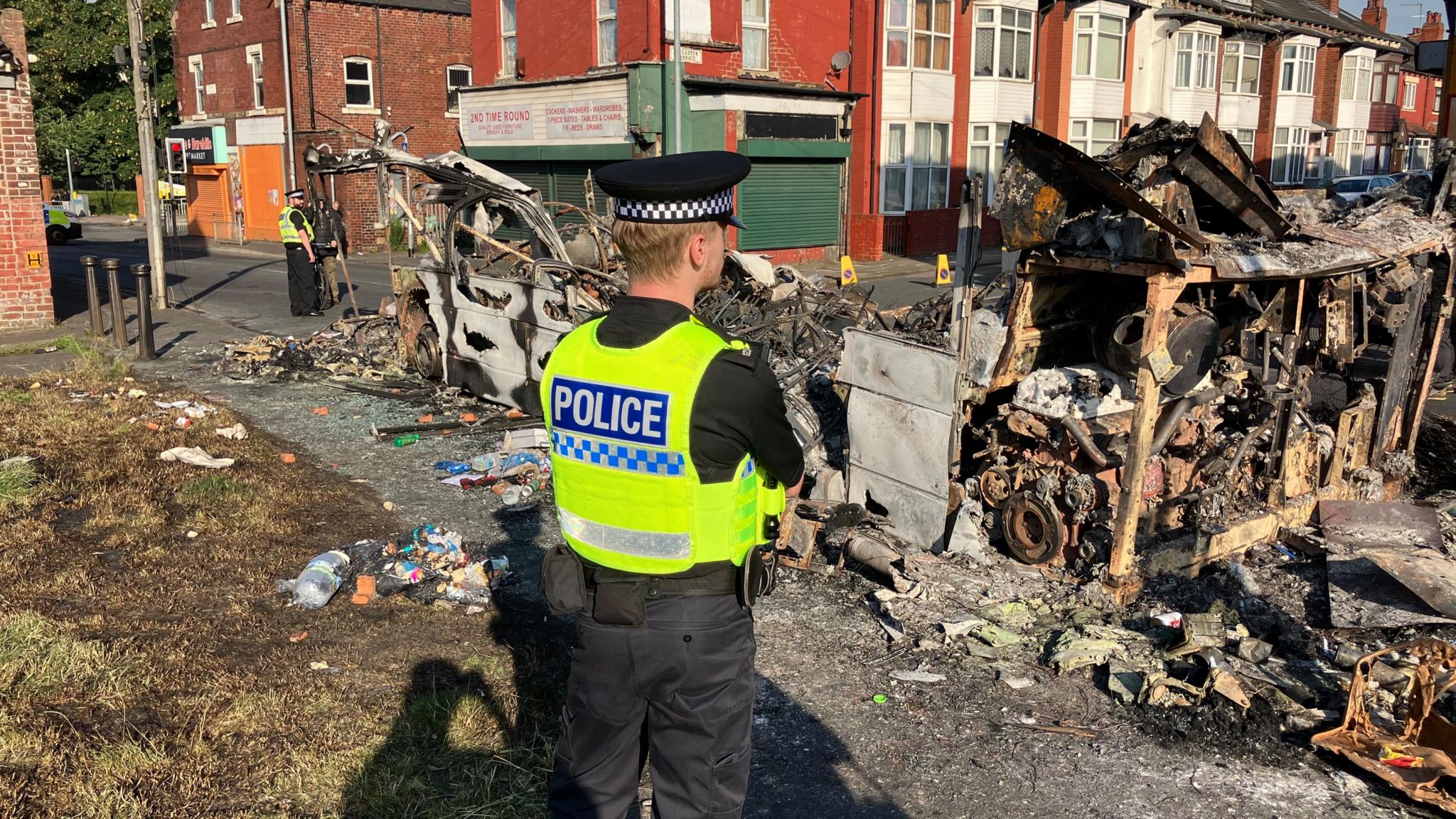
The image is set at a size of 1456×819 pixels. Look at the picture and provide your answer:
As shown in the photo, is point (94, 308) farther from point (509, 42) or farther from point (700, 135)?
point (509, 42)

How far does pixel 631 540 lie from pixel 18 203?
48.5ft

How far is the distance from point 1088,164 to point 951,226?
22061 mm

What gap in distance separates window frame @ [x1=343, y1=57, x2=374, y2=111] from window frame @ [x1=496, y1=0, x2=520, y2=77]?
19.9 ft

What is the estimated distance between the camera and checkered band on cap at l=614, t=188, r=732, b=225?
2502 millimetres

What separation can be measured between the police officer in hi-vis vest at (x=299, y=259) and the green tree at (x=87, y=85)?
1097 inches

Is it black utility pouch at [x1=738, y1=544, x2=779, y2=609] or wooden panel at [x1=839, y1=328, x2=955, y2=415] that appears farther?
wooden panel at [x1=839, y1=328, x2=955, y2=415]

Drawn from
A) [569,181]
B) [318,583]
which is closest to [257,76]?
[569,181]

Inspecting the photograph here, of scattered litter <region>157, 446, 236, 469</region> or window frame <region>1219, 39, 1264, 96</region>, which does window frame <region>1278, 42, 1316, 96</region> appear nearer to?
window frame <region>1219, 39, 1264, 96</region>

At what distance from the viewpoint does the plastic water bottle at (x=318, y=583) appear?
5.46m

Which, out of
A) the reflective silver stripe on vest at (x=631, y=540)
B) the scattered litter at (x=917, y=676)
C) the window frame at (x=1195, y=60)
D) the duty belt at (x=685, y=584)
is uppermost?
the window frame at (x=1195, y=60)

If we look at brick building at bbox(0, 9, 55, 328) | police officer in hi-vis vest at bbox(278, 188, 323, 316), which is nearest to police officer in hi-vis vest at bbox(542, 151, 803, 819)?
police officer in hi-vis vest at bbox(278, 188, 323, 316)

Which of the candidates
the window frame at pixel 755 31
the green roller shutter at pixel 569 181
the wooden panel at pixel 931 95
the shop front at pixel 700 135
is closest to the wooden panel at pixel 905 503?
the shop front at pixel 700 135

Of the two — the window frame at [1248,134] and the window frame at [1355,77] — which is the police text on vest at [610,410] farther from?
the window frame at [1355,77]

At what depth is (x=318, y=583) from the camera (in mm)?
5523
